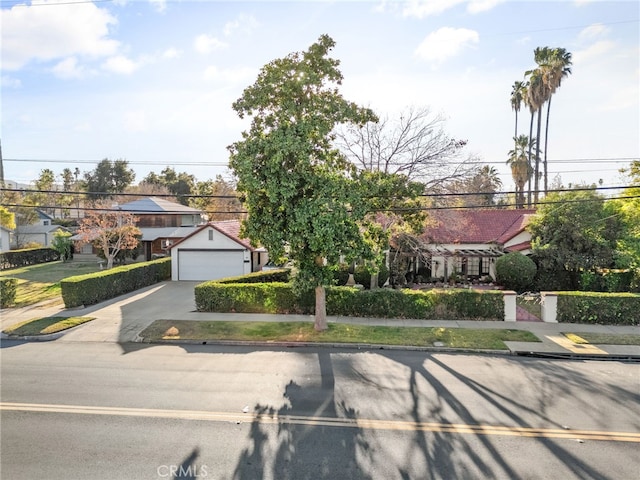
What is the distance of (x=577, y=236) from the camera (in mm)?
20406

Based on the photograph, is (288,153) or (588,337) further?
(588,337)

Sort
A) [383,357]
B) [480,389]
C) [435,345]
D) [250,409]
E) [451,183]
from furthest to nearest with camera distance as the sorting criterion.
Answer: [451,183] < [435,345] < [383,357] < [480,389] < [250,409]

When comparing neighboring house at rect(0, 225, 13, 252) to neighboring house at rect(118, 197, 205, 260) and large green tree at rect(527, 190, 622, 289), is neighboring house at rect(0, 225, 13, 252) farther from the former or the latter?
large green tree at rect(527, 190, 622, 289)

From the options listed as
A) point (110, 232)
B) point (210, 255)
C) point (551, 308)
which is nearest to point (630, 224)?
point (551, 308)

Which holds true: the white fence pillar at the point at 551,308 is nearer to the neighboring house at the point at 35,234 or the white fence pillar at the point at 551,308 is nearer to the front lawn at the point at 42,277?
the front lawn at the point at 42,277

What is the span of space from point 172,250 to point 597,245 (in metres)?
25.2

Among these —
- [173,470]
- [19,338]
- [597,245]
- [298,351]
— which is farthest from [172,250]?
[597,245]

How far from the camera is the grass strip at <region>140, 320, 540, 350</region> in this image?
44.3 feet

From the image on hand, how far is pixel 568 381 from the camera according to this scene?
1011 cm

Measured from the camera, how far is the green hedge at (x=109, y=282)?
708 inches

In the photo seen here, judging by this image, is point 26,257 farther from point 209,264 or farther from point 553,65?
point 553,65

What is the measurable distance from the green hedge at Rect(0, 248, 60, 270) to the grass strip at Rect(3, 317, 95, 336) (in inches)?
884

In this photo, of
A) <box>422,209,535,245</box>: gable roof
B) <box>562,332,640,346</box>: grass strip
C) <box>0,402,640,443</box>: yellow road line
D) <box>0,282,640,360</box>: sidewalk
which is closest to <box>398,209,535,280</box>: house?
<box>422,209,535,245</box>: gable roof

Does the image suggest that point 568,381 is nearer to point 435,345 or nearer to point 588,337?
point 435,345
